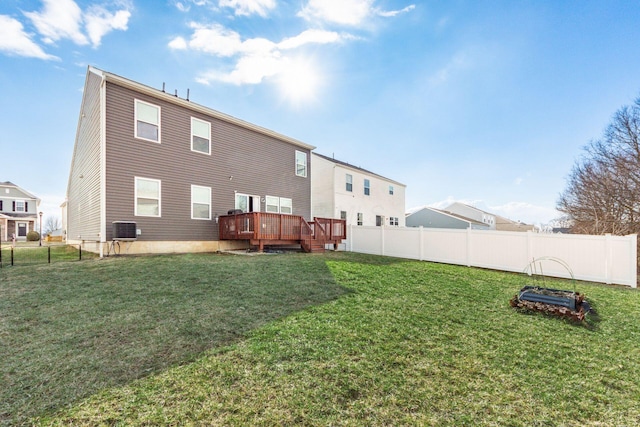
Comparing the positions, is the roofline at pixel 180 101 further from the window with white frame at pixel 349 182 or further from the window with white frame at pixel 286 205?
the window with white frame at pixel 349 182

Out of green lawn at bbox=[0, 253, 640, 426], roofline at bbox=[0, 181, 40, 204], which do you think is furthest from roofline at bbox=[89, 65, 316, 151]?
roofline at bbox=[0, 181, 40, 204]

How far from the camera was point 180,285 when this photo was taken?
17.2 feet

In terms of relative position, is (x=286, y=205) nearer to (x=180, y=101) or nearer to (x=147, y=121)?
(x=180, y=101)

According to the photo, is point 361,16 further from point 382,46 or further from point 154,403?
point 154,403

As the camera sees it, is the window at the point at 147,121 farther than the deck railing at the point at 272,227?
No

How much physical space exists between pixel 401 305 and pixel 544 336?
1.88 m

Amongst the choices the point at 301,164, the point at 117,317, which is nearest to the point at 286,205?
the point at 301,164

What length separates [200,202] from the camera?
10711mm

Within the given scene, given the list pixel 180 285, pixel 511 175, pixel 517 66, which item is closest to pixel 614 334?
pixel 180 285

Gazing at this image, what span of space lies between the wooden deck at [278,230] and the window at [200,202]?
64 centimetres

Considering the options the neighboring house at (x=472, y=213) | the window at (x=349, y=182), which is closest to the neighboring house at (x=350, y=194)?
the window at (x=349, y=182)

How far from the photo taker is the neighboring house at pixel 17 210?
25500mm

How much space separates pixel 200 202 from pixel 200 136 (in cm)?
268

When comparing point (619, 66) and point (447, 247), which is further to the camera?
point (619, 66)
